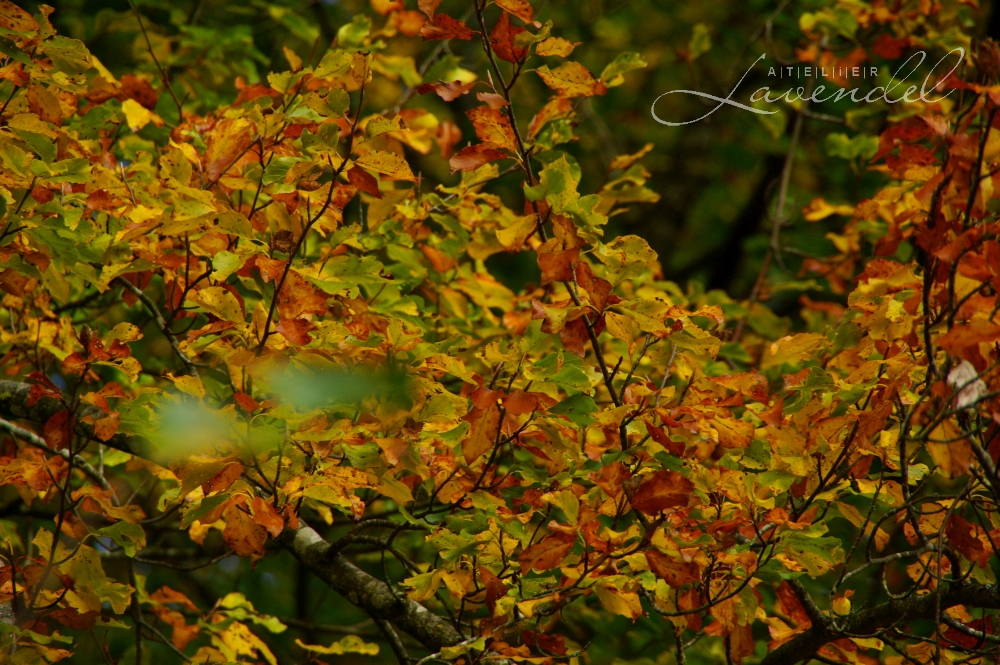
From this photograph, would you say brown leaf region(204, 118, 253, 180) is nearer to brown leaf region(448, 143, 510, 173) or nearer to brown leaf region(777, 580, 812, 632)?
brown leaf region(448, 143, 510, 173)

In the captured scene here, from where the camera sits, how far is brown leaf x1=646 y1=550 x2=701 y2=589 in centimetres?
145

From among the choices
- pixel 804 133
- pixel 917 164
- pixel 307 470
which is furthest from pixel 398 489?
pixel 804 133

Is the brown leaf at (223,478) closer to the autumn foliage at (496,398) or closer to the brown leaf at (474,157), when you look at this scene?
the autumn foliage at (496,398)

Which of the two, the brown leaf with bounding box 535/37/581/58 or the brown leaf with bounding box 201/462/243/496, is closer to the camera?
the brown leaf with bounding box 201/462/243/496

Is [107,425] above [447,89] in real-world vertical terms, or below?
below

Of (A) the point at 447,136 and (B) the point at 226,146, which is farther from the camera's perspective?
(A) the point at 447,136

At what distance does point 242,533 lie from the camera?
1.52 meters

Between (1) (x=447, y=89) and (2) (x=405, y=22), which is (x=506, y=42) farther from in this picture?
(2) (x=405, y=22)

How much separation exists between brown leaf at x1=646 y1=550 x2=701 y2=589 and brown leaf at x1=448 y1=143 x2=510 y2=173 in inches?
28.7

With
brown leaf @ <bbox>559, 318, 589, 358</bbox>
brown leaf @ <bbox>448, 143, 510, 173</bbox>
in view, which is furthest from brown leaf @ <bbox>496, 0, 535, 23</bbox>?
brown leaf @ <bbox>559, 318, 589, 358</bbox>

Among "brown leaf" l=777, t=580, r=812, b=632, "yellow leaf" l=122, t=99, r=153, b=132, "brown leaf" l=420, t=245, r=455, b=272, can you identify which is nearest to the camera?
"brown leaf" l=777, t=580, r=812, b=632

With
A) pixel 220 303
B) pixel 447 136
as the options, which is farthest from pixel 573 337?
pixel 447 136

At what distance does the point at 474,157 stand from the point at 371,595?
0.99 m

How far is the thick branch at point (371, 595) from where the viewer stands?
1.85 meters
